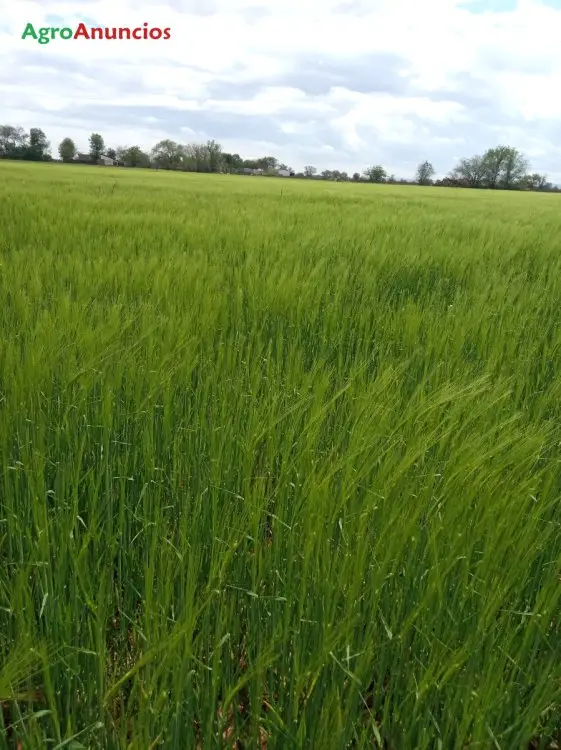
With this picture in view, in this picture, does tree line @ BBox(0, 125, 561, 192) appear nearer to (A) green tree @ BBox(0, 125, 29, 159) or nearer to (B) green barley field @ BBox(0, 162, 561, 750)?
(A) green tree @ BBox(0, 125, 29, 159)

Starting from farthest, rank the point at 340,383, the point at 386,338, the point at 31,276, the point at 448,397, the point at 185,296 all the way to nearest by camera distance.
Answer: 1. the point at 31,276
2. the point at 185,296
3. the point at 386,338
4. the point at 340,383
5. the point at 448,397

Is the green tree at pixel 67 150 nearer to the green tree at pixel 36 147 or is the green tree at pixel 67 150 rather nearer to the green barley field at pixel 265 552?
the green tree at pixel 36 147

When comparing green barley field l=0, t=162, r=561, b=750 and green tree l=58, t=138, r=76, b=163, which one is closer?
green barley field l=0, t=162, r=561, b=750

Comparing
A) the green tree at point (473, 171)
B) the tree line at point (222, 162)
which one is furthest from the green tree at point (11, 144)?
the green tree at point (473, 171)

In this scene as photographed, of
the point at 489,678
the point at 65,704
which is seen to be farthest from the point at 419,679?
the point at 65,704

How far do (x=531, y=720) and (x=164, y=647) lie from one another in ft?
Result: 1.42

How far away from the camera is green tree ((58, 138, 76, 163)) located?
6819cm

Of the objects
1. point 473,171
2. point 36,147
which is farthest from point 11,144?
point 473,171

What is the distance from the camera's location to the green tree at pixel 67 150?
224 feet

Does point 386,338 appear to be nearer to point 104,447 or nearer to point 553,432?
point 553,432

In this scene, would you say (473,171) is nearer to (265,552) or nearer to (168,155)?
(168,155)

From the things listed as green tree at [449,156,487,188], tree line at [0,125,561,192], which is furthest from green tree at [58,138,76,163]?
green tree at [449,156,487,188]

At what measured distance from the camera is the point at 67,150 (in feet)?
225

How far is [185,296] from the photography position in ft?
7.16
